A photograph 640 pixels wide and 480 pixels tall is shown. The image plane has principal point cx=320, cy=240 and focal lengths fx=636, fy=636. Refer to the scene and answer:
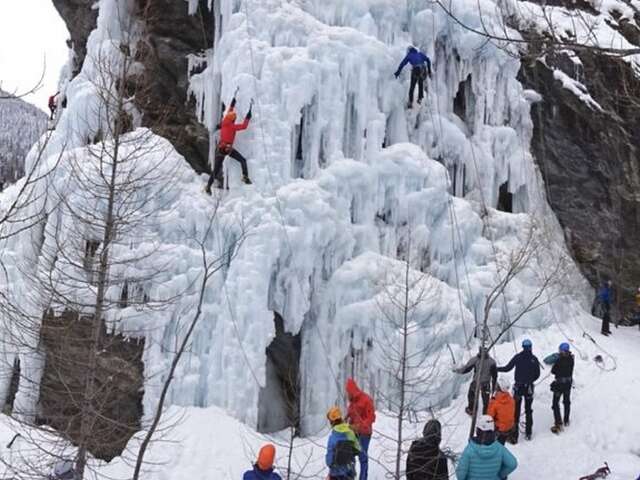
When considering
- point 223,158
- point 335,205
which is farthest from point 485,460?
point 223,158

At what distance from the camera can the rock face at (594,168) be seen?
1433 centimetres

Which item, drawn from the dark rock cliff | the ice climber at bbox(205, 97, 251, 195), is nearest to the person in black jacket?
the ice climber at bbox(205, 97, 251, 195)

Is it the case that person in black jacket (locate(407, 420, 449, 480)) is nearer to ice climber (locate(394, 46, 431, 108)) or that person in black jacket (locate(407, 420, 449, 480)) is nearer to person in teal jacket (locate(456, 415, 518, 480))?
person in teal jacket (locate(456, 415, 518, 480))

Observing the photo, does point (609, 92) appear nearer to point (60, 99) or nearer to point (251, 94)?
point (251, 94)

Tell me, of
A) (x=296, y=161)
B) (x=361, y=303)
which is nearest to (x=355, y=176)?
(x=296, y=161)

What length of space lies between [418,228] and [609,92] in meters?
5.62

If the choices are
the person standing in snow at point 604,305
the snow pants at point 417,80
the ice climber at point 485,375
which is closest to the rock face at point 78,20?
the snow pants at point 417,80

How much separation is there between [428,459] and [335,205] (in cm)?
616

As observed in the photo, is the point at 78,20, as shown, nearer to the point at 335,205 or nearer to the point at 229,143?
the point at 229,143

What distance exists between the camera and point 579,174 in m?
14.5

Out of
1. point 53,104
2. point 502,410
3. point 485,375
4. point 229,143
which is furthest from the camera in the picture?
point 53,104

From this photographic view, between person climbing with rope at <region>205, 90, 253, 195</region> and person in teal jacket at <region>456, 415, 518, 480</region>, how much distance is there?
6.90m

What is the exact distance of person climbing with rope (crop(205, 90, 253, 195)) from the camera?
1134cm

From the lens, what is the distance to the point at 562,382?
937 cm
